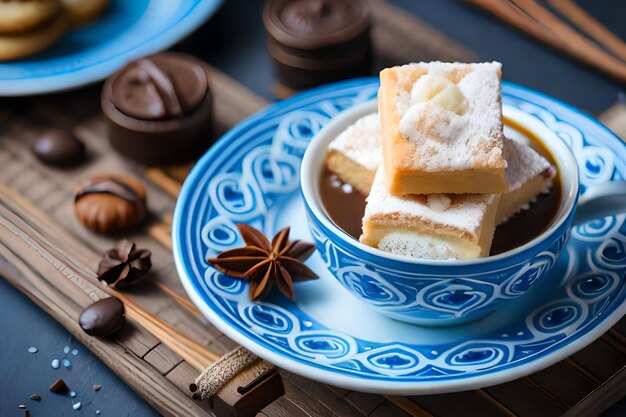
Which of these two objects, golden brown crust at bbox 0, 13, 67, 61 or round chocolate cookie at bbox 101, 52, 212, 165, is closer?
round chocolate cookie at bbox 101, 52, 212, 165

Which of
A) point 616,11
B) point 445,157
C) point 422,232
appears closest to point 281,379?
point 422,232

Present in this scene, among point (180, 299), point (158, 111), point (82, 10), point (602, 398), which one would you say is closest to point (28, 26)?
point (82, 10)

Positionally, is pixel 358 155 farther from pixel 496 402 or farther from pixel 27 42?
pixel 27 42

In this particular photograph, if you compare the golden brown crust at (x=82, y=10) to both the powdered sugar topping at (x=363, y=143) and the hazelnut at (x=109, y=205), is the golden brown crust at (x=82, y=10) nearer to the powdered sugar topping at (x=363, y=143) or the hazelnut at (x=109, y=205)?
the hazelnut at (x=109, y=205)

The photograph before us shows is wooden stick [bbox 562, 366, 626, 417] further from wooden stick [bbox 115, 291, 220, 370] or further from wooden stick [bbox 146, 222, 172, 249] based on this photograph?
wooden stick [bbox 146, 222, 172, 249]

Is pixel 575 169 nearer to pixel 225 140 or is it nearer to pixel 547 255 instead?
pixel 547 255

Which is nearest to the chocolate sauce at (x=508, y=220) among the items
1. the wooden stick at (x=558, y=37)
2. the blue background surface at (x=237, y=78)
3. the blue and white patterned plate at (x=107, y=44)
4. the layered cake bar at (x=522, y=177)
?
the layered cake bar at (x=522, y=177)

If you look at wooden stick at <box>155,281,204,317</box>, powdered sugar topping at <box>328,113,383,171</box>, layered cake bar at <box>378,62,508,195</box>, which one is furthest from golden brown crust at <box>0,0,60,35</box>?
layered cake bar at <box>378,62,508,195</box>
